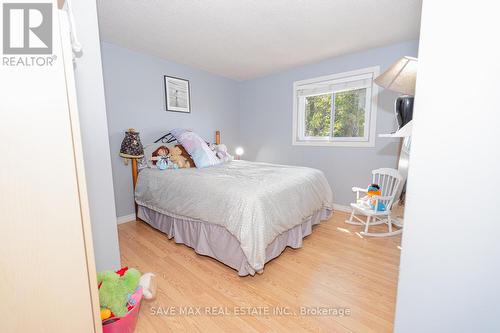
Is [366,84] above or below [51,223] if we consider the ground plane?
above

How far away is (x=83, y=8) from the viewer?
1.15 metres

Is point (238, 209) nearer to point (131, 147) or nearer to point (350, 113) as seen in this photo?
point (131, 147)

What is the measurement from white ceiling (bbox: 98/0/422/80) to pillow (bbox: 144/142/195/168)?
4.27 feet

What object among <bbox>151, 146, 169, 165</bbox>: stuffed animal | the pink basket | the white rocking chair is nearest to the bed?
<bbox>151, 146, 169, 165</bbox>: stuffed animal

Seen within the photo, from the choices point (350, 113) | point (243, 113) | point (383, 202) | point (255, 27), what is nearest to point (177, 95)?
point (243, 113)

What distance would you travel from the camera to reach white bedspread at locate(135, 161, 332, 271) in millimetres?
1633

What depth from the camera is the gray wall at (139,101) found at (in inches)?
107

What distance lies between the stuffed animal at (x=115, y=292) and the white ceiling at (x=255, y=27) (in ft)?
7.13

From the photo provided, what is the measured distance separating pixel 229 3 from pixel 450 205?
215cm

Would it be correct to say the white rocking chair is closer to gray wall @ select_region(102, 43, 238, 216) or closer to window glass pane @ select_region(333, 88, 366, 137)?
window glass pane @ select_region(333, 88, 366, 137)

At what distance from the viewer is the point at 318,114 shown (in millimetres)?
3543

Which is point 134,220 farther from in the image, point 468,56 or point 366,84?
point 366,84

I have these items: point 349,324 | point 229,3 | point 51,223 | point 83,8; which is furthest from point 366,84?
point 51,223

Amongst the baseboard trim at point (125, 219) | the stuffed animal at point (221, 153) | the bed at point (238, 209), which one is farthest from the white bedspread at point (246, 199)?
the stuffed animal at point (221, 153)
